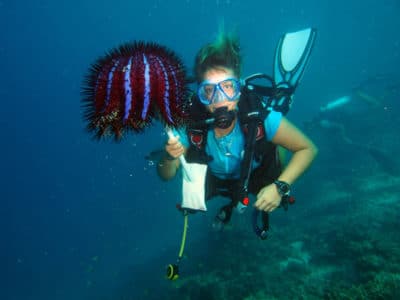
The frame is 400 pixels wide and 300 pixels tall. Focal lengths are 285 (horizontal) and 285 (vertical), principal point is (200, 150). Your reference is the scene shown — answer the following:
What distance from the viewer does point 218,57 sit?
3574 millimetres

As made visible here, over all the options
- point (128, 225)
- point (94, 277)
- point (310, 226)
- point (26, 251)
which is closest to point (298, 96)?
point (128, 225)

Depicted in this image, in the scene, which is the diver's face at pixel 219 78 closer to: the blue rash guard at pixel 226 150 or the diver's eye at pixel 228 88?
the diver's eye at pixel 228 88

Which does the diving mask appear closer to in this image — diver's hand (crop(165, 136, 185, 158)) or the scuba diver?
the scuba diver

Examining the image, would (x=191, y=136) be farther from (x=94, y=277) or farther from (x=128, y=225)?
(x=128, y=225)

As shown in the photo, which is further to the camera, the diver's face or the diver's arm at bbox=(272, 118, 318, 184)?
the diver's arm at bbox=(272, 118, 318, 184)

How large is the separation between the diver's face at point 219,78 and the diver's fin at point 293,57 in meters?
1.90

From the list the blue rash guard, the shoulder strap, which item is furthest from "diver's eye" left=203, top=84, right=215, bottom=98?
the blue rash guard

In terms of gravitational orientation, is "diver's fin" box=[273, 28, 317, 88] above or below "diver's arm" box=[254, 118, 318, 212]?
above

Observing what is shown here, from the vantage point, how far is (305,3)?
11525cm

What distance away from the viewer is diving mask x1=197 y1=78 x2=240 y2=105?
3.45 metres

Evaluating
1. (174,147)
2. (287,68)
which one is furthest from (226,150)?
(287,68)

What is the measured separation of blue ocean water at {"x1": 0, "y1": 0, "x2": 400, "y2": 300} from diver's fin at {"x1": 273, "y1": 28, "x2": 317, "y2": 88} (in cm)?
533

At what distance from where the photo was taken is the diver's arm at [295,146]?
12.2ft

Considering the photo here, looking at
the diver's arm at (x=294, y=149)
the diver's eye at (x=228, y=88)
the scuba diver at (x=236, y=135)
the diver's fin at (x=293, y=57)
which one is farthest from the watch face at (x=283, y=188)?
the diver's fin at (x=293, y=57)
